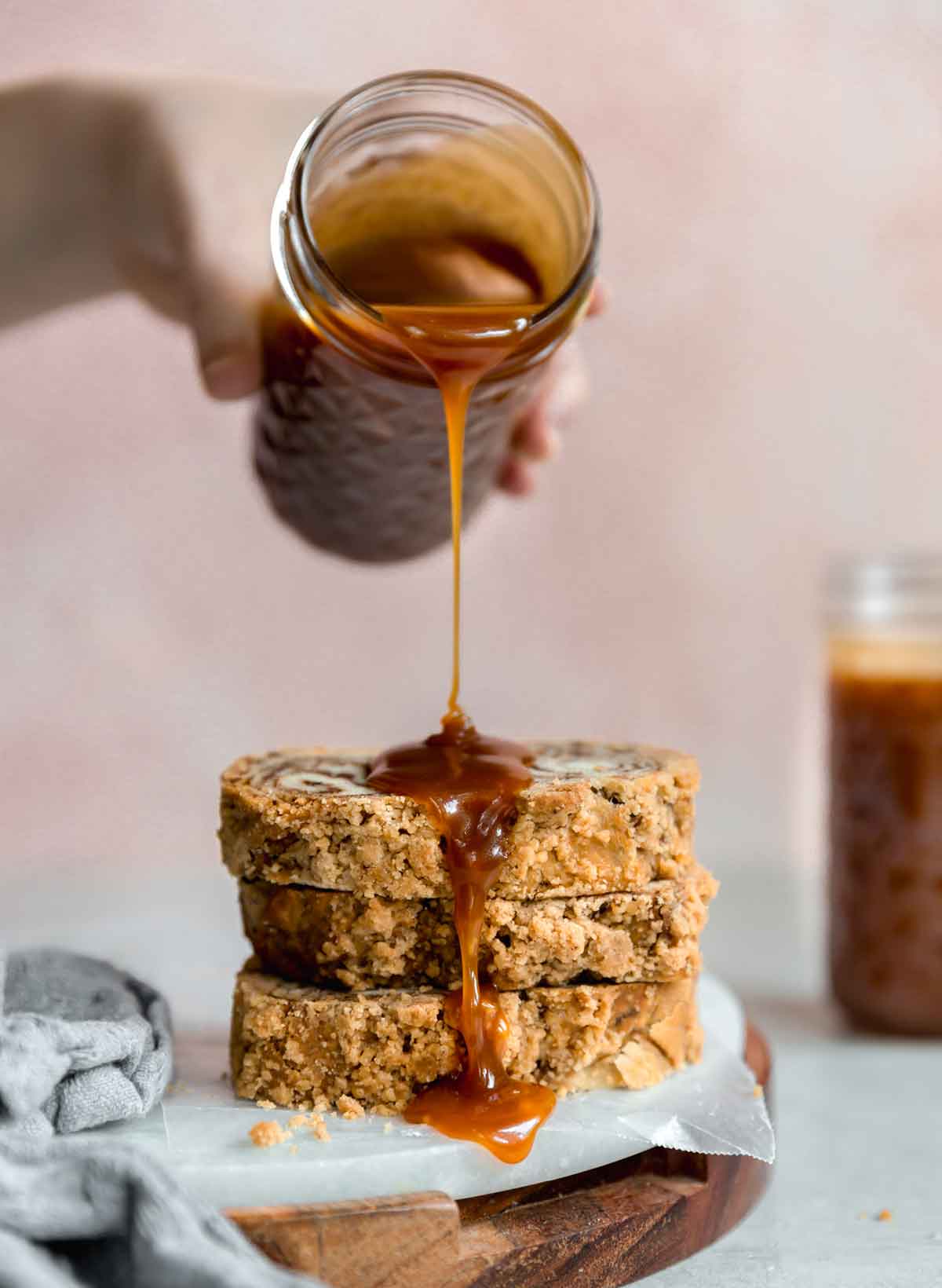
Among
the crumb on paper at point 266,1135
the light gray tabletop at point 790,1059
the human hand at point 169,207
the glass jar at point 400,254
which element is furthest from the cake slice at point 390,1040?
the human hand at point 169,207

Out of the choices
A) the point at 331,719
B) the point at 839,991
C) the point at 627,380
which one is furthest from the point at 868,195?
the point at 839,991

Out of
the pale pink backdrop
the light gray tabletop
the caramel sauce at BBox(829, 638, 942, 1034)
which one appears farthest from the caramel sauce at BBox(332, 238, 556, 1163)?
the pale pink backdrop

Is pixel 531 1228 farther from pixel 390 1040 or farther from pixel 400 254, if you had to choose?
pixel 400 254

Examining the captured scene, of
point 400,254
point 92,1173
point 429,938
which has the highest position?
point 400,254

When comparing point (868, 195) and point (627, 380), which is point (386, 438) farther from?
point (868, 195)

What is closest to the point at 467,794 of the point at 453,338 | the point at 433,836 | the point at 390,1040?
the point at 433,836

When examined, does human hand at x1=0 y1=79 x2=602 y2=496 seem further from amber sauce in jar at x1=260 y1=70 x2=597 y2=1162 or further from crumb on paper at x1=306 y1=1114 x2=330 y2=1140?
crumb on paper at x1=306 y1=1114 x2=330 y2=1140

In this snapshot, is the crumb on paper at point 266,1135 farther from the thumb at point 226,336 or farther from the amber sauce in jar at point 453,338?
the thumb at point 226,336

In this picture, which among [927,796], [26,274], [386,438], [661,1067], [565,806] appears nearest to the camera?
[565,806]
